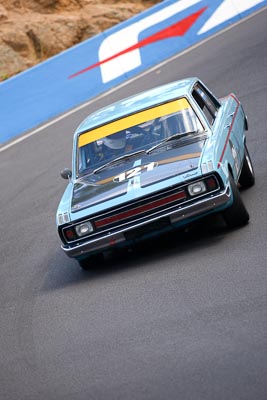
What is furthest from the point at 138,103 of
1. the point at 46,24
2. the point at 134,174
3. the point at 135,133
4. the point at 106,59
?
the point at 46,24

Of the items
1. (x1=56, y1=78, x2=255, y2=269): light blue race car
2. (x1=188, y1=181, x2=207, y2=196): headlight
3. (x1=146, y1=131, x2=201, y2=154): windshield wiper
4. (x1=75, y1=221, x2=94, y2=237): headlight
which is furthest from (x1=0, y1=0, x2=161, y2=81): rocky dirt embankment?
(x1=188, y1=181, x2=207, y2=196): headlight

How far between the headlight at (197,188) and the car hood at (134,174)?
0.53 feet

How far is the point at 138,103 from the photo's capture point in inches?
398

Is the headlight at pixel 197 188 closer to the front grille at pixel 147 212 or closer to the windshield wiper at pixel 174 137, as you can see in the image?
the front grille at pixel 147 212

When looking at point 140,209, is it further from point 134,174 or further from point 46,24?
point 46,24

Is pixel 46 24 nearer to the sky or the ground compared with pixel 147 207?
nearer to the ground

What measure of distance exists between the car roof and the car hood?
75 centimetres

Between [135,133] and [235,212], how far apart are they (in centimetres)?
152

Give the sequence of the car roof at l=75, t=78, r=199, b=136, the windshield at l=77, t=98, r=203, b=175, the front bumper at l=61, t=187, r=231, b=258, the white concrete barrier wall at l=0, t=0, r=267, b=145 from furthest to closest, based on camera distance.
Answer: the white concrete barrier wall at l=0, t=0, r=267, b=145 < the car roof at l=75, t=78, r=199, b=136 < the windshield at l=77, t=98, r=203, b=175 < the front bumper at l=61, t=187, r=231, b=258

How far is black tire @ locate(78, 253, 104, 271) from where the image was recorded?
905 cm

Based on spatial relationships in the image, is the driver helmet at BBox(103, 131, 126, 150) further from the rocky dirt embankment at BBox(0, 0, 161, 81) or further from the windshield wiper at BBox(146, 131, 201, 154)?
the rocky dirt embankment at BBox(0, 0, 161, 81)

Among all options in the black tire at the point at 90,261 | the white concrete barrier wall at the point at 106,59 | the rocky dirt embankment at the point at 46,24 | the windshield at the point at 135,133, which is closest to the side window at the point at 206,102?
the windshield at the point at 135,133

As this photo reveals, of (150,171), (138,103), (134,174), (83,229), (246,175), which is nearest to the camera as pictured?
(83,229)

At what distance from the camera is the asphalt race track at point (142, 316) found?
5.81 m
